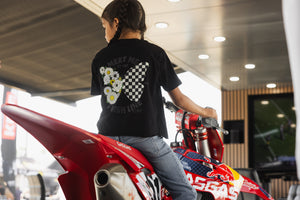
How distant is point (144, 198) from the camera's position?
1436mm

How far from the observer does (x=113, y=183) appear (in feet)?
4.29

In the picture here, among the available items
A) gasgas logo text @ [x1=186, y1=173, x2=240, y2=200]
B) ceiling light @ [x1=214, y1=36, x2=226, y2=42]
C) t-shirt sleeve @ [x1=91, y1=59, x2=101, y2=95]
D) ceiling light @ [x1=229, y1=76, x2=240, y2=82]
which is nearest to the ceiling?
ceiling light @ [x1=214, y1=36, x2=226, y2=42]

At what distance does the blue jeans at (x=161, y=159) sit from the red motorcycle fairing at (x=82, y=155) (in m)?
0.05

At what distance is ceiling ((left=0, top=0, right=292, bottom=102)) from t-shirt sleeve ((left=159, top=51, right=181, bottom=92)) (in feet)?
11.1

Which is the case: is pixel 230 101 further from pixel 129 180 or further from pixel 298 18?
pixel 298 18

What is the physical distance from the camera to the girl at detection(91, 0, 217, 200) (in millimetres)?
1581

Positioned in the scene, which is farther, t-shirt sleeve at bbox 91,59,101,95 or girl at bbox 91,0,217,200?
t-shirt sleeve at bbox 91,59,101,95

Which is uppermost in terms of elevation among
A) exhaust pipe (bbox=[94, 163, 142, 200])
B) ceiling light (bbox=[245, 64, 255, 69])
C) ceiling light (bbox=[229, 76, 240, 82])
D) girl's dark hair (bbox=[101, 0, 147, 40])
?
ceiling light (bbox=[245, 64, 255, 69])

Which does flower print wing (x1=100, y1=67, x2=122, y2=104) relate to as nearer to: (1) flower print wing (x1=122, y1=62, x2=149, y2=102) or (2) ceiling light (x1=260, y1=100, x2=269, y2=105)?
(1) flower print wing (x1=122, y1=62, x2=149, y2=102)

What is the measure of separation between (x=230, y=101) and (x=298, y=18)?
9.84 meters

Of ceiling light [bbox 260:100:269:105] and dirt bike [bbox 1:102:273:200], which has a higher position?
ceiling light [bbox 260:100:269:105]

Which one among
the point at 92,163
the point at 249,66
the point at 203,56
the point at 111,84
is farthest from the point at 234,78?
the point at 92,163

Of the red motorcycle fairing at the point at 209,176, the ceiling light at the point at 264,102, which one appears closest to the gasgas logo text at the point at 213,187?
the red motorcycle fairing at the point at 209,176

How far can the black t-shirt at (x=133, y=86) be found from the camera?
1.58 meters
